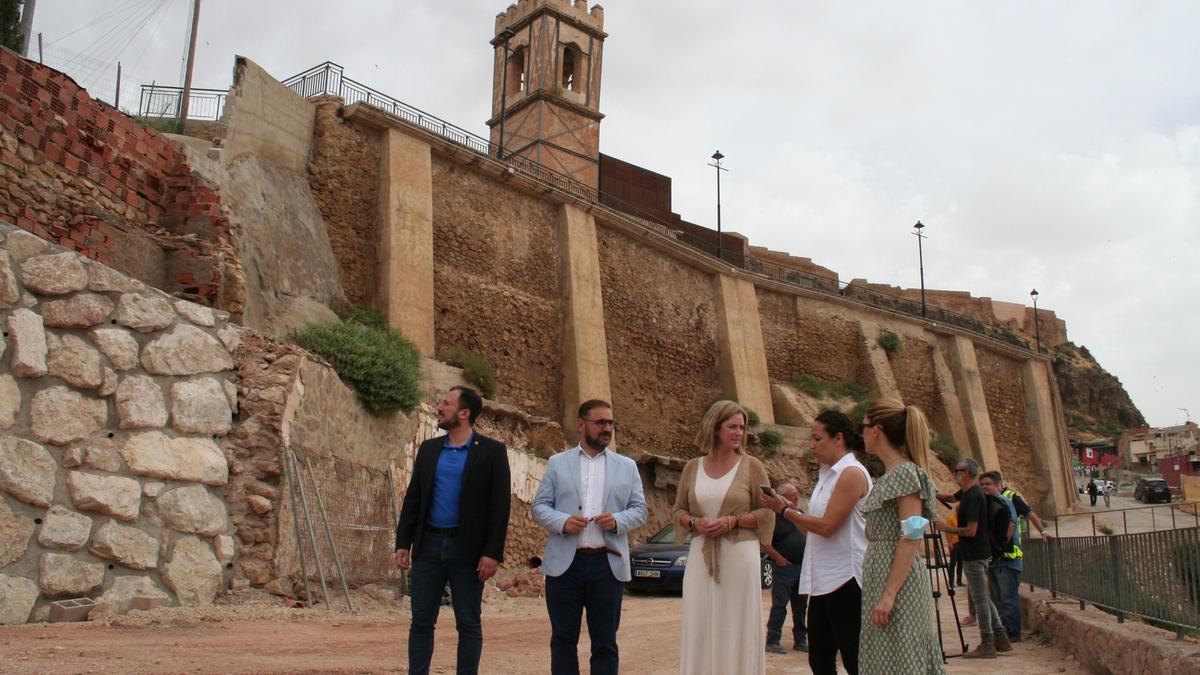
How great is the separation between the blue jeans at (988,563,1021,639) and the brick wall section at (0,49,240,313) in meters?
8.08

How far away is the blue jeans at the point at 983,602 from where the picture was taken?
8.43 metres

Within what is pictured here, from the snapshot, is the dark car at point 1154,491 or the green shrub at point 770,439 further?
the dark car at point 1154,491

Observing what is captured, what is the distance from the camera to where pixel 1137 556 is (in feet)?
23.4

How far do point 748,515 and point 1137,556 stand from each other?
12.3ft

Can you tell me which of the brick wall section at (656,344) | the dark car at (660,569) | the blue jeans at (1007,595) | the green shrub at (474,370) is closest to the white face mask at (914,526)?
the blue jeans at (1007,595)

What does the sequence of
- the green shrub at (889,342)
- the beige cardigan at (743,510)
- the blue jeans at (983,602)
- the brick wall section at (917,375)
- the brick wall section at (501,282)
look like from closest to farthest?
the beige cardigan at (743,510) → the blue jeans at (983,602) → the brick wall section at (501,282) → the green shrub at (889,342) → the brick wall section at (917,375)

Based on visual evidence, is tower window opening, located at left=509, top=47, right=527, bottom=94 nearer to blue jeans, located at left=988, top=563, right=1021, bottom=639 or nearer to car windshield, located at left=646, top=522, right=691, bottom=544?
car windshield, located at left=646, top=522, right=691, bottom=544

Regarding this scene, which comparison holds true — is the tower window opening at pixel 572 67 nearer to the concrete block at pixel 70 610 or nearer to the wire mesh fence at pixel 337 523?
the wire mesh fence at pixel 337 523

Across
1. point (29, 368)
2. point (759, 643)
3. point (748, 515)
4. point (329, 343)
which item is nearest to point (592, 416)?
point (748, 515)

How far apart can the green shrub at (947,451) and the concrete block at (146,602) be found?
96.0ft

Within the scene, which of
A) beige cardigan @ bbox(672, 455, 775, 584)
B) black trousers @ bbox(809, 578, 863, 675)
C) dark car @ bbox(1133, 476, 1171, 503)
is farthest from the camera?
dark car @ bbox(1133, 476, 1171, 503)

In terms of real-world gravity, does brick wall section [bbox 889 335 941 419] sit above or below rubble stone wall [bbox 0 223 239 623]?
above

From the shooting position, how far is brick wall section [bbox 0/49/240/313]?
1000cm

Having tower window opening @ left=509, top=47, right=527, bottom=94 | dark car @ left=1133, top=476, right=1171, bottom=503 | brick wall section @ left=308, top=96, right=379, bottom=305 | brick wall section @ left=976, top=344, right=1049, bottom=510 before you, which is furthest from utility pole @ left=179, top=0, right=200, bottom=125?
dark car @ left=1133, top=476, right=1171, bottom=503
